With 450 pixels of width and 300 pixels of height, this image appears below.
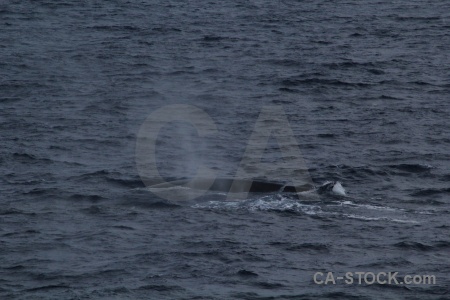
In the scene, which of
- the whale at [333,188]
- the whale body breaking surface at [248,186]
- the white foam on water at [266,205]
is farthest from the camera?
the whale body breaking surface at [248,186]

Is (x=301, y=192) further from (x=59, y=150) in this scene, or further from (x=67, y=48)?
(x=67, y=48)

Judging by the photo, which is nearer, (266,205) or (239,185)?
(266,205)

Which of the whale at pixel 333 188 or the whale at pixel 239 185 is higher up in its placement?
the whale at pixel 333 188

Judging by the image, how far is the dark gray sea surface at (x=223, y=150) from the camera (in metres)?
30.2

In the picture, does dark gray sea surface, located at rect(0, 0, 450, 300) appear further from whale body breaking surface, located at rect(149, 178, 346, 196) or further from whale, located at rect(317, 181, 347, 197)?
whale body breaking surface, located at rect(149, 178, 346, 196)

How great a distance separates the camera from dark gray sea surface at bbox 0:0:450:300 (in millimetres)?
30250

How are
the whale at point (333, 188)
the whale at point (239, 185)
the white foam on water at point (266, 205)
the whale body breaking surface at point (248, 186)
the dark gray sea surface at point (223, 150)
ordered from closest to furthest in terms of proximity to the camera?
the dark gray sea surface at point (223, 150) → the white foam on water at point (266, 205) → the whale at point (333, 188) → the whale body breaking surface at point (248, 186) → the whale at point (239, 185)

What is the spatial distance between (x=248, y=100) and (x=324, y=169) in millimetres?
12608

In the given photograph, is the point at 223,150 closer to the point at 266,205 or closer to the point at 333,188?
the point at 333,188

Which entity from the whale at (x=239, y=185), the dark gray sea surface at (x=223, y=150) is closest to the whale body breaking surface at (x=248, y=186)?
the whale at (x=239, y=185)

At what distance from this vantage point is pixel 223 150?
143ft

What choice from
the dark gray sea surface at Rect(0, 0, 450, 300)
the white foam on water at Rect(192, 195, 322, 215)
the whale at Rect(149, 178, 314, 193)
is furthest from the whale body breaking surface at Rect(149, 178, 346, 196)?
the white foam on water at Rect(192, 195, 322, 215)

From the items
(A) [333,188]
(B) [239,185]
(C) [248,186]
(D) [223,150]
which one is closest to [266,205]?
(C) [248,186]

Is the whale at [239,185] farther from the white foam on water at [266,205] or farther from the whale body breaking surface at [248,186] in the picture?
the white foam on water at [266,205]
